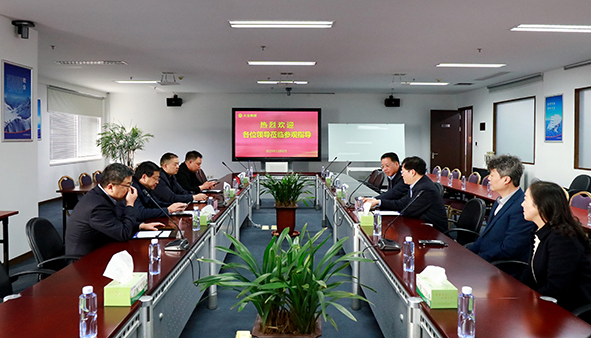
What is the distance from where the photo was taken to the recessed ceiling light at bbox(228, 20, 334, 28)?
14.4ft

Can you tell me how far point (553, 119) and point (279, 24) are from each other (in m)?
5.64

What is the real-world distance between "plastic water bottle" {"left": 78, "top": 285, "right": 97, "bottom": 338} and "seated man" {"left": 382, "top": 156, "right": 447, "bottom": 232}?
2664 mm

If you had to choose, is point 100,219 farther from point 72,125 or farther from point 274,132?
point 72,125

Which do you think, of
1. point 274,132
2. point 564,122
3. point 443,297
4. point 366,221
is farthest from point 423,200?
point 274,132

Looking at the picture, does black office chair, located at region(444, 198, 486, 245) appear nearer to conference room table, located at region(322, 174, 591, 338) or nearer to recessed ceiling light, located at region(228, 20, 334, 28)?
conference room table, located at region(322, 174, 591, 338)

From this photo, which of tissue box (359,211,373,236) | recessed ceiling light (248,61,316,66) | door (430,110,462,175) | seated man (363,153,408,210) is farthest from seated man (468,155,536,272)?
door (430,110,462,175)

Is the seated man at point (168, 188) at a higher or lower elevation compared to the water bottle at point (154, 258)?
higher

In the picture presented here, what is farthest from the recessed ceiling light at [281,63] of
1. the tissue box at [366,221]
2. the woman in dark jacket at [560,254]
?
the woman in dark jacket at [560,254]

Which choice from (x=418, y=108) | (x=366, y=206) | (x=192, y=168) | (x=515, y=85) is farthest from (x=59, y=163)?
(x=515, y=85)

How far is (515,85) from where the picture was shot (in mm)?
8570

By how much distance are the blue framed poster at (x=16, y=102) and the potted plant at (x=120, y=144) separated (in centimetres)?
510

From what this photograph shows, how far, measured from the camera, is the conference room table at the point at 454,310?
153 cm

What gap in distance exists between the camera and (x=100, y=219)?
8.95 ft

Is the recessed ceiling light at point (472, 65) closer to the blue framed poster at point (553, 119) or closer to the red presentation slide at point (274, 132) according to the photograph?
the blue framed poster at point (553, 119)
